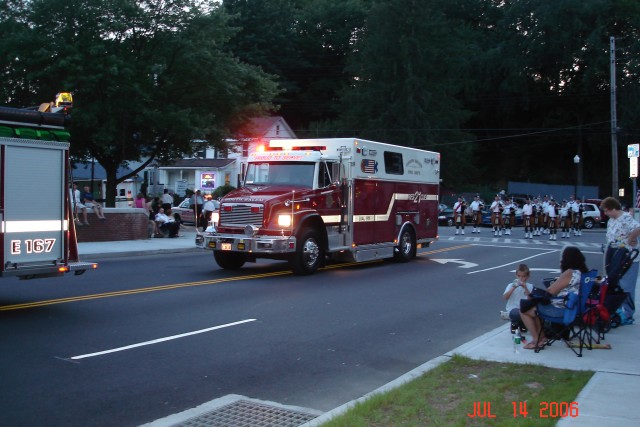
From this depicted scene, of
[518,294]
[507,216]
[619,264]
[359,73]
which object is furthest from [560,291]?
[359,73]

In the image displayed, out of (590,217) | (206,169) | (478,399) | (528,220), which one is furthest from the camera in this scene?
(206,169)

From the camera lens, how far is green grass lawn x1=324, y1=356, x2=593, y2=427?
566 cm

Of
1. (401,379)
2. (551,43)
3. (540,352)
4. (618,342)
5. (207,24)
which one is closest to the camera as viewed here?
(401,379)

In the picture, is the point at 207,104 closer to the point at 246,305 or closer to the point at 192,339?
the point at 246,305

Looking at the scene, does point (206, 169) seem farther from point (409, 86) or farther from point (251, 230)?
point (251, 230)

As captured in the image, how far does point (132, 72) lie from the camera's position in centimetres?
2638

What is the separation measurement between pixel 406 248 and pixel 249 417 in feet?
46.5

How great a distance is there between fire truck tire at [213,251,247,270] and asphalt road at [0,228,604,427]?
306mm

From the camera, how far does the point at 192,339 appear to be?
9047mm

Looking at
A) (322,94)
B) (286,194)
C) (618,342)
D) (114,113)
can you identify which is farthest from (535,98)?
(618,342)

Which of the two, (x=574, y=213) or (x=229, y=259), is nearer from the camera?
(x=229, y=259)

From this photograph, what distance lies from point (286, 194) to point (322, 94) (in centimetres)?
6308

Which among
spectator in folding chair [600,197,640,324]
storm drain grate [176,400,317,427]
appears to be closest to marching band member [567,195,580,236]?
spectator in folding chair [600,197,640,324]
